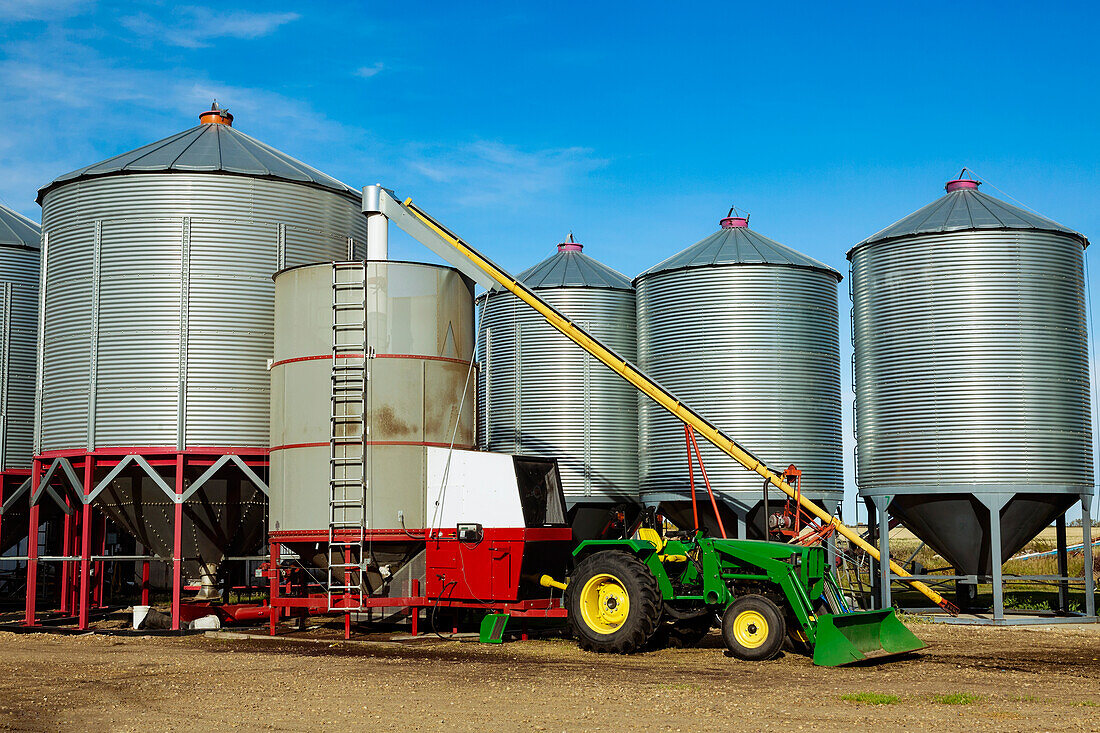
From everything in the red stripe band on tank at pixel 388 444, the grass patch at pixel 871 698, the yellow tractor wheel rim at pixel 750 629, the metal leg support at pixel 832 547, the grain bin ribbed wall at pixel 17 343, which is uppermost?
the grain bin ribbed wall at pixel 17 343

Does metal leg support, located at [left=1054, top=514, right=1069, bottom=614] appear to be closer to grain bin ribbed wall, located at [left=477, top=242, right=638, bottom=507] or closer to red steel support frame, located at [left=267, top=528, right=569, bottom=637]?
grain bin ribbed wall, located at [left=477, top=242, right=638, bottom=507]

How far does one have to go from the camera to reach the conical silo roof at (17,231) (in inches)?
1177

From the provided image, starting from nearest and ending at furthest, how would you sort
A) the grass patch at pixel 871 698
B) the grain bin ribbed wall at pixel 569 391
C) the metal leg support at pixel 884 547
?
1. the grass patch at pixel 871 698
2. the metal leg support at pixel 884 547
3. the grain bin ribbed wall at pixel 569 391

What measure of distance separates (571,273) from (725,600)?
1624 cm

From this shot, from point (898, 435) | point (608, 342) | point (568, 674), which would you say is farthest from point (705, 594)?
point (608, 342)

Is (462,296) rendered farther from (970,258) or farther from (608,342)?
(970,258)

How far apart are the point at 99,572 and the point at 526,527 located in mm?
12388

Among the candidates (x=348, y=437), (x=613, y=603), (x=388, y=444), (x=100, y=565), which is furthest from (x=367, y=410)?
(x=100, y=565)

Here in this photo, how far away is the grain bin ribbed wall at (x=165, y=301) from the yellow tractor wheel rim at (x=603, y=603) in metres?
8.89

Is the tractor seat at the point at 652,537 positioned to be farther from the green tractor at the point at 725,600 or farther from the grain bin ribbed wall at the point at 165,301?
the grain bin ribbed wall at the point at 165,301

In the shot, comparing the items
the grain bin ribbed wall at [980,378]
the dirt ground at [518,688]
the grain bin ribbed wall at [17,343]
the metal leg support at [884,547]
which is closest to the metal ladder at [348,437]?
the dirt ground at [518,688]

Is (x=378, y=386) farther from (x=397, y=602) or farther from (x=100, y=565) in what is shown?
(x=100, y=565)

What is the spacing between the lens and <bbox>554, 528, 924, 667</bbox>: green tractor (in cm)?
1734

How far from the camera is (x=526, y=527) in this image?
20734 mm
